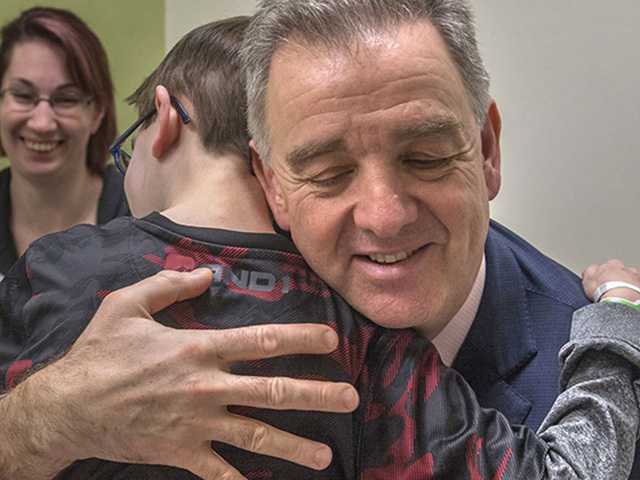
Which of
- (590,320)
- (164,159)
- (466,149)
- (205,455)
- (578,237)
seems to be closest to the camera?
(205,455)

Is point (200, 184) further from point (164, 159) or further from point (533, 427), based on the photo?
point (533, 427)

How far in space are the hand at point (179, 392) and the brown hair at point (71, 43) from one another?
70.2 inches

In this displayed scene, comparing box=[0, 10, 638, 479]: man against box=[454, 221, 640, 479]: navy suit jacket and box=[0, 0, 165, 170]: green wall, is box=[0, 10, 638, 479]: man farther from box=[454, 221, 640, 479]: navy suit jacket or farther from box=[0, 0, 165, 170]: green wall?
box=[0, 0, 165, 170]: green wall

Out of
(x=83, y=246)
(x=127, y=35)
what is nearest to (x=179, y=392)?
(x=83, y=246)

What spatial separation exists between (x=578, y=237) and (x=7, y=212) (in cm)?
165

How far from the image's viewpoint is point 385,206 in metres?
0.97

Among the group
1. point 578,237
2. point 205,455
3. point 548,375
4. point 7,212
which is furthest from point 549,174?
point 7,212

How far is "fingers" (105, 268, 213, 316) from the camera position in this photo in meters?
0.93

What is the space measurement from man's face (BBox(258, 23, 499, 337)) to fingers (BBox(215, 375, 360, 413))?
166 millimetres

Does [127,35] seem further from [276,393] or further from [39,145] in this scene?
[276,393]

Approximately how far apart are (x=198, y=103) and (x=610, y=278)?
0.68 metres

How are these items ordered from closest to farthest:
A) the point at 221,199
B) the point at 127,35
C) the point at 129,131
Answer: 1. the point at 221,199
2. the point at 129,131
3. the point at 127,35

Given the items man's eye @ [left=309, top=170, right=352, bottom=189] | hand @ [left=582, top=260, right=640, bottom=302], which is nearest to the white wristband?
hand @ [left=582, top=260, right=640, bottom=302]

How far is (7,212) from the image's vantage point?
2535 millimetres
